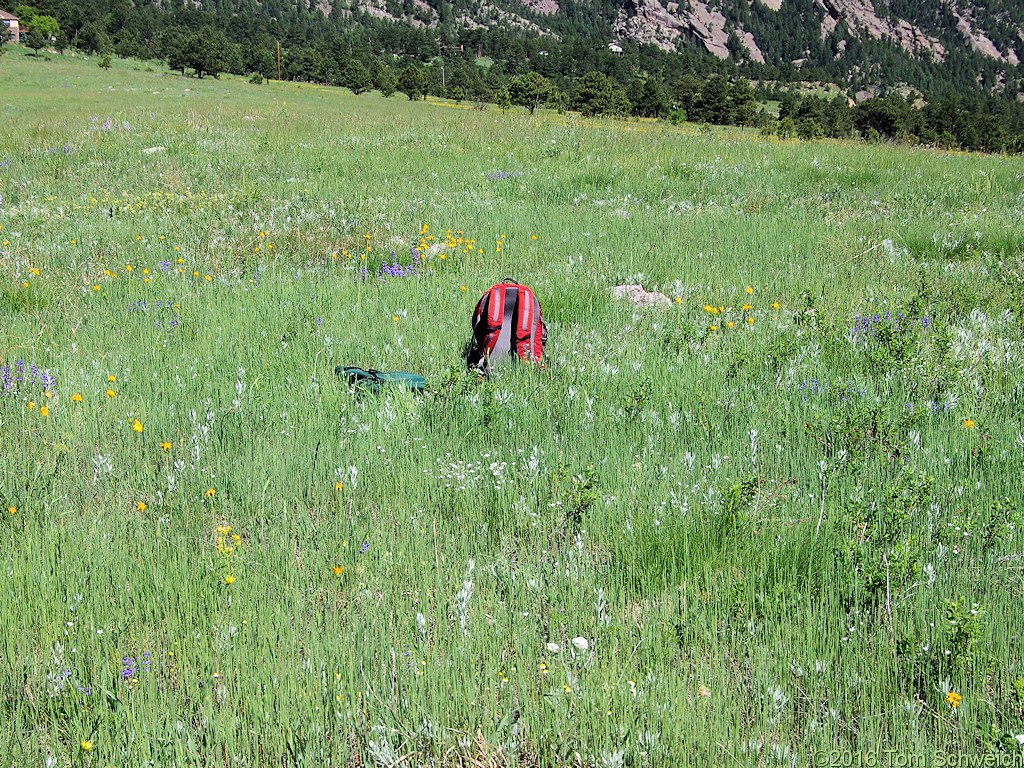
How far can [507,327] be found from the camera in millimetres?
5164

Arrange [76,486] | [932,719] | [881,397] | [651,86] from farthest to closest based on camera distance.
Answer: [651,86], [881,397], [76,486], [932,719]

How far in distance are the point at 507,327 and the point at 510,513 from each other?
7.17 feet

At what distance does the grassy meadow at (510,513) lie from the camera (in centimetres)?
216

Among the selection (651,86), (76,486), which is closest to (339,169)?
(76,486)

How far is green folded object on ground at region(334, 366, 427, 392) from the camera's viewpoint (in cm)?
462

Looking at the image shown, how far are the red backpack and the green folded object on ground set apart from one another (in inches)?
21.1

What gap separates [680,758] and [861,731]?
56cm

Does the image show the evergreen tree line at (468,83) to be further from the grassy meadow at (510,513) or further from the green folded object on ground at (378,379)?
the green folded object on ground at (378,379)

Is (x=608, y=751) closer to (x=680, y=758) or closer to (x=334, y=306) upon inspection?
(x=680, y=758)

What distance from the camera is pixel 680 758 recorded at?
2.03 meters

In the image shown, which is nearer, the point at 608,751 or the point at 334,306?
the point at 608,751

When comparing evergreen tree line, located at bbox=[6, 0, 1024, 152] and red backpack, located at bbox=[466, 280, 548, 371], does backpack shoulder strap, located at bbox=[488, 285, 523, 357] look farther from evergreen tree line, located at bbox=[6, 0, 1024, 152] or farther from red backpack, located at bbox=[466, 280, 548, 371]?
evergreen tree line, located at bbox=[6, 0, 1024, 152]

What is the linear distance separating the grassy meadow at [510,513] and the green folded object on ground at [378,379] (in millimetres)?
183
